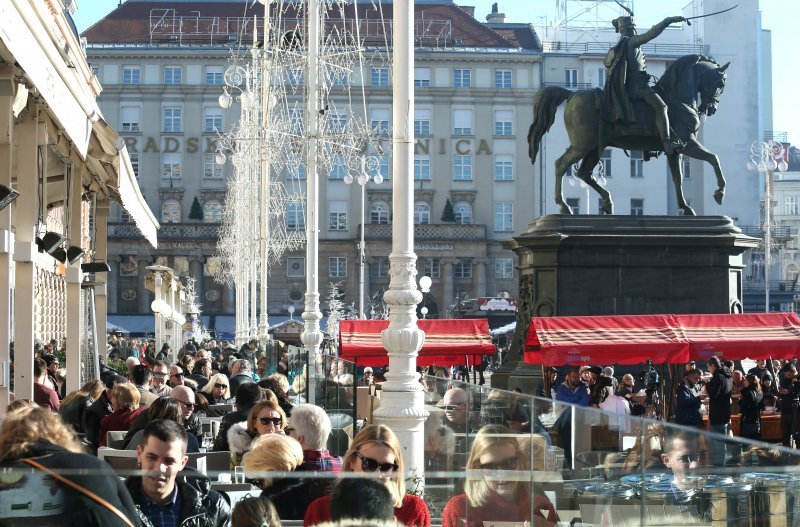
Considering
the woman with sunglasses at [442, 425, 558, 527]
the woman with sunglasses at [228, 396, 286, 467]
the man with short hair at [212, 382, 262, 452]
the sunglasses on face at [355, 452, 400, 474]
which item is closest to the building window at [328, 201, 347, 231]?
the man with short hair at [212, 382, 262, 452]

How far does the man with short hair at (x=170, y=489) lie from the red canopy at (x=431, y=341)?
70.9 feet

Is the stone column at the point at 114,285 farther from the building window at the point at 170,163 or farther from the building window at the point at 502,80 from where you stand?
the building window at the point at 502,80

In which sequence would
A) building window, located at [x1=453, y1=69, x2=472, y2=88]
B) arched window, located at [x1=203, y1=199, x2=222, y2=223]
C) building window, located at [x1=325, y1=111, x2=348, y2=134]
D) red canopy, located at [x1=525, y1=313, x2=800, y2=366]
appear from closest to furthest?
red canopy, located at [x1=525, y1=313, x2=800, y2=366] < building window, located at [x1=325, y1=111, x2=348, y2=134] < arched window, located at [x1=203, y1=199, x2=222, y2=223] < building window, located at [x1=453, y1=69, x2=472, y2=88]

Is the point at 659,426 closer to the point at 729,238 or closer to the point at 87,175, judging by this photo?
the point at 87,175

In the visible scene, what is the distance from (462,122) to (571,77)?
8.24 meters

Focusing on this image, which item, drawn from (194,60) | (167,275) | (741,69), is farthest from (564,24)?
(167,275)

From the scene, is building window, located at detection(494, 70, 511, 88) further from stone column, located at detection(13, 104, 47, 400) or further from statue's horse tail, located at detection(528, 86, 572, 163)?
stone column, located at detection(13, 104, 47, 400)

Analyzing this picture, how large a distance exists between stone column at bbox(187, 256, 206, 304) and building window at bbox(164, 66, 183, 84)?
40.1ft

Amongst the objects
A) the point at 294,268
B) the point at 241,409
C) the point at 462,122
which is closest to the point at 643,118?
the point at 241,409

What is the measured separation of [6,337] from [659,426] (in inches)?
303

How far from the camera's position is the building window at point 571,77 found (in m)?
104

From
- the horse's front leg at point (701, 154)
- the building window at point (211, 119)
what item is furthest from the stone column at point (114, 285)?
the horse's front leg at point (701, 154)

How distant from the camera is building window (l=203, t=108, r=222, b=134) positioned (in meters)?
102

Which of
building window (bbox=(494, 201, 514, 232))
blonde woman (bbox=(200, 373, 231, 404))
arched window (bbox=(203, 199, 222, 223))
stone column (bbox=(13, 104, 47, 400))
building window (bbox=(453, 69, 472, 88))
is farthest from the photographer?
building window (bbox=(494, 201, 514, 232))
